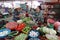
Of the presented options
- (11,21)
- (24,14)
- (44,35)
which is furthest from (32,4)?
(44,35)

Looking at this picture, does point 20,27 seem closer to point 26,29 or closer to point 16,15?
point 26,29

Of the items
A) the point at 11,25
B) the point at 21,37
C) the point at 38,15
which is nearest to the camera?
the point at 21,37

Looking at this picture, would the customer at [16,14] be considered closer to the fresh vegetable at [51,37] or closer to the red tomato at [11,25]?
the red tomato at [11,25]

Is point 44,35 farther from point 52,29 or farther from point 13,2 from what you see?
point 13,2

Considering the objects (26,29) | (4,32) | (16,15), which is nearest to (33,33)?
(26,29)

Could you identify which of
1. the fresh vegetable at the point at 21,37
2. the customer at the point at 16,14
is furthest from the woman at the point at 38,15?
the fresh vegetable at the point at 21,37

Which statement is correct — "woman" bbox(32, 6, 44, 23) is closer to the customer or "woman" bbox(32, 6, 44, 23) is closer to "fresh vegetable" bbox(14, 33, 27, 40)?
the customer

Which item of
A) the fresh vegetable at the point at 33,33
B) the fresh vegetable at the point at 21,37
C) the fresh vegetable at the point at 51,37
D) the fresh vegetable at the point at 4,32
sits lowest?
the fresh vegetable at the point at 51,37

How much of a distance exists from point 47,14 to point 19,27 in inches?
11.1

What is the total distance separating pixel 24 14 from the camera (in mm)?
879

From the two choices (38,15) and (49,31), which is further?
(38,15)

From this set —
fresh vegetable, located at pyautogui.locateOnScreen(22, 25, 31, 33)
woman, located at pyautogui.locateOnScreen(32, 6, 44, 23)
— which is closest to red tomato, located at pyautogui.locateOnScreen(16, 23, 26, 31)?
fresh vegetable, located at pyautogui.locateOnScreen(22, 25, 31, 33)

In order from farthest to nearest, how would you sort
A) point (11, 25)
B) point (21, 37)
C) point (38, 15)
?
point (38, 15), point (11, 25), point (21, 37)

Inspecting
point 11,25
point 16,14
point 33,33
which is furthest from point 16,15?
point 33,33
